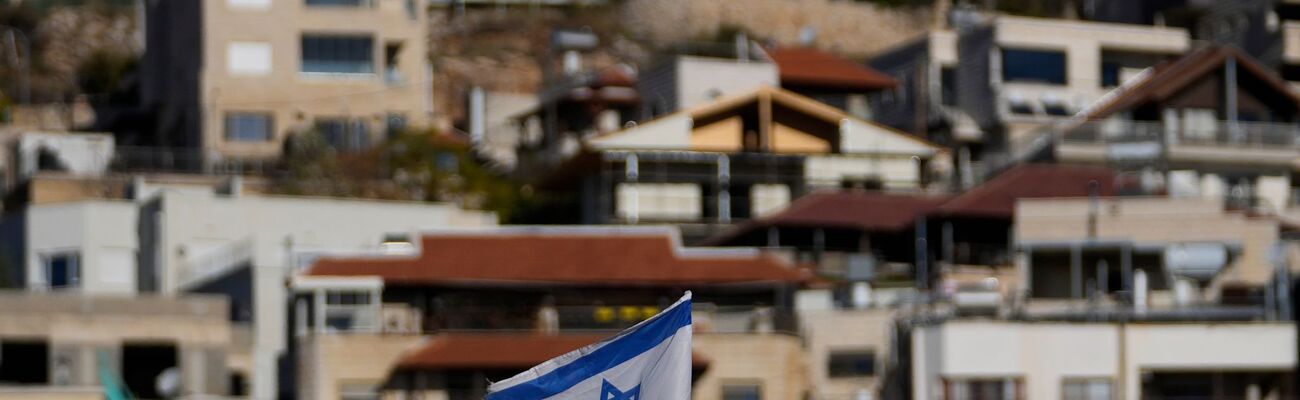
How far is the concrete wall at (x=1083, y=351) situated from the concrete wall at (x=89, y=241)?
19.0m

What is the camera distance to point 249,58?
72.0m

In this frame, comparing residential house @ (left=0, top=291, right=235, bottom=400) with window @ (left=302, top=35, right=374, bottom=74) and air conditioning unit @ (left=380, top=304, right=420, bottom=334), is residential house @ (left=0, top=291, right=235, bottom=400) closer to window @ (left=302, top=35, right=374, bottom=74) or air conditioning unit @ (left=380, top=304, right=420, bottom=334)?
air conditioning unit @ (left=380, top=304, right=420, bottom=334)

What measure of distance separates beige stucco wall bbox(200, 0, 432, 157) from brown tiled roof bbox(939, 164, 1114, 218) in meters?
18.6

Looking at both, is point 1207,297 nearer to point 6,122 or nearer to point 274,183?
point 274,183

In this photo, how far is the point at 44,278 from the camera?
57.5 meters

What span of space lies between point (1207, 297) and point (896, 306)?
17.4 ft

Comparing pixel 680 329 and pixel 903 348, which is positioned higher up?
pixel 680 329

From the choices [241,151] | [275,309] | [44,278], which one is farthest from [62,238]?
[241,151]

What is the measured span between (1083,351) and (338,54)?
103ft

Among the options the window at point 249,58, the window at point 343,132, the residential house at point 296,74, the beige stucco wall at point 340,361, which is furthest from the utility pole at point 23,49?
the beige stucco wall at point 340,361

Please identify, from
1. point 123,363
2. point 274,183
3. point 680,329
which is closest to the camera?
point 680,329

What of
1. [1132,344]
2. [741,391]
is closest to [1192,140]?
[1132,344]

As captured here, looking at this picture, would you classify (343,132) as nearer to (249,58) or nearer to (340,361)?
(249,58)

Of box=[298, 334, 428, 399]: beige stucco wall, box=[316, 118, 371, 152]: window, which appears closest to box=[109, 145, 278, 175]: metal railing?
box=[316, 118, 371, 152]: window
